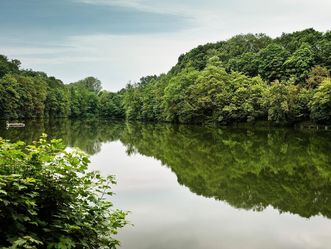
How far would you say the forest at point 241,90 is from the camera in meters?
41.1

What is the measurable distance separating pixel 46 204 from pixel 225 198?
8.08 metres

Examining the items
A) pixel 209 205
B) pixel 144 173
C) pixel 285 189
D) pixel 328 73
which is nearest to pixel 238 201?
pixel 209 205

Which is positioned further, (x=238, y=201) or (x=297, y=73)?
(x=297, y=73)

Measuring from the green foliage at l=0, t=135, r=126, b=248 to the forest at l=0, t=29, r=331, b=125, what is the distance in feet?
117

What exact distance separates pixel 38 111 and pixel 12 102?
12819mm

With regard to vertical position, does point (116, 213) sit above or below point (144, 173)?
above

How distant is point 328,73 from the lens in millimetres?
44031

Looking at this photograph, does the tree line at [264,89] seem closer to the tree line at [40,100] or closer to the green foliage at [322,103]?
the green foliage at [322,103]

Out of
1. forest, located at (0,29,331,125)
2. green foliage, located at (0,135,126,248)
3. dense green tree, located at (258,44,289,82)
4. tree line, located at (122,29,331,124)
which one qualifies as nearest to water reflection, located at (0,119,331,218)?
green foliage, located at (0,135,126,248)

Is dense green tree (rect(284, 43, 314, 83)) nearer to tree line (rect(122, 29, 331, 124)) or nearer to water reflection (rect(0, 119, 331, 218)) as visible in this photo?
tree line (rect(122, 29, 331, 124))

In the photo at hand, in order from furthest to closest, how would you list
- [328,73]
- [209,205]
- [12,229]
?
[328,73] → [209,205] → [12,229]

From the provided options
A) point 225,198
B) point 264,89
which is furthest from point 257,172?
point 264,89

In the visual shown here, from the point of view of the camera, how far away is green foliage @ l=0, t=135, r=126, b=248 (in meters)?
3.95

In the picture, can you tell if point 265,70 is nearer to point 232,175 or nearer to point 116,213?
point 232,175
